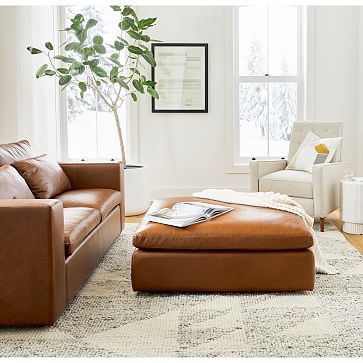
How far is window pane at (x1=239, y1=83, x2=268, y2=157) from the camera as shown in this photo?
669cm

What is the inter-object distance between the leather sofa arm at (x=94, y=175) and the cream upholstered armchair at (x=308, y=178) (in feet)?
4.59

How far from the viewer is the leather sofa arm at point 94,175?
4.70 metres

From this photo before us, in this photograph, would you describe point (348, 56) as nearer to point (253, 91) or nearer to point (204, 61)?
point (253, 91)

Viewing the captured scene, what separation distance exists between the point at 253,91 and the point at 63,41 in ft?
7.05

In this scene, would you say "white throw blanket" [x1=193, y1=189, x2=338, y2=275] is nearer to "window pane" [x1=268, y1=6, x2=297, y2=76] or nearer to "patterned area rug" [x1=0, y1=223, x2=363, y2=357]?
"patterned area rug" [x1=0, y1=223, x2=363, y2=357]

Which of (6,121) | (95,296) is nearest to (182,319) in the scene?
(95,296)

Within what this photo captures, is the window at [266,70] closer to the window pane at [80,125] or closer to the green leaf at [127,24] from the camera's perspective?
the green leaf at [127,24]

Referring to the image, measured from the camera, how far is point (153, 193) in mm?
6645

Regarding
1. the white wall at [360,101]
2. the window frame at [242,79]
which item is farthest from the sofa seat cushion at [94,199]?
the white wall at [360,101]

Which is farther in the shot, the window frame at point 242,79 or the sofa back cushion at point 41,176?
the window frame at point 242,79

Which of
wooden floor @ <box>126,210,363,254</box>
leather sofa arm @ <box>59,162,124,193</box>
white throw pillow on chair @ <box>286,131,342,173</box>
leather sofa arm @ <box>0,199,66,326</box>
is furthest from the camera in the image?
white throw pillow on chair @ <box>286,131,342,173</box>

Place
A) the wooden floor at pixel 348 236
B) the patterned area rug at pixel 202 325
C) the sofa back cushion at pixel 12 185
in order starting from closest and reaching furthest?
the patterned area rug at pixel 202 325 < the sofa back cushion at pixel 12 185 < the wooden floor at pixel 348 236

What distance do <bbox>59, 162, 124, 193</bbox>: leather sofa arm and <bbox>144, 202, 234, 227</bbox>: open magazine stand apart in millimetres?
1118

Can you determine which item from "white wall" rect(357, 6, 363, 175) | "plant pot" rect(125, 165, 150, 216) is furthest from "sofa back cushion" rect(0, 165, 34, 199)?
"white wall" rect(357, 6, 363, 175)
